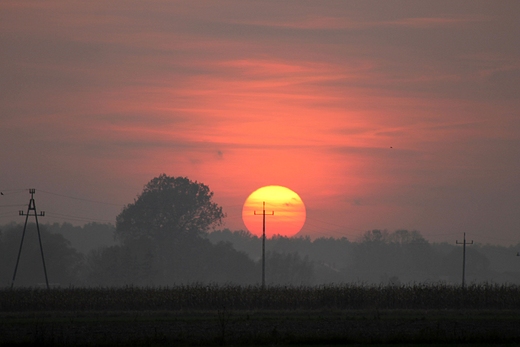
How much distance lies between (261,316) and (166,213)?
265ft

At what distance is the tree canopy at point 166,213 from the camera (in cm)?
12781

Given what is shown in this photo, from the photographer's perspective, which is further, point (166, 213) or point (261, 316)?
point (166, 213)

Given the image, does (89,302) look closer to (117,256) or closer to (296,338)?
(296,338)

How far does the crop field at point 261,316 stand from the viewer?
32844mm

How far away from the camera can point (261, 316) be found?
48.8 m

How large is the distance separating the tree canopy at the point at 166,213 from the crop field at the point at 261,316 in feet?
212

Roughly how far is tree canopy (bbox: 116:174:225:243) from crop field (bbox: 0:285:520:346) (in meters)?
64.5

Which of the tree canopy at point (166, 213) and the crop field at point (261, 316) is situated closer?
the crop field at point (261, 316)

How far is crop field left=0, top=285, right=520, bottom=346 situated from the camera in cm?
3284

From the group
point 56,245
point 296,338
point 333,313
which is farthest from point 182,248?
point 296,338

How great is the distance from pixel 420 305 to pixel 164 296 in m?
20.4

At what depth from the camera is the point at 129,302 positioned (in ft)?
195

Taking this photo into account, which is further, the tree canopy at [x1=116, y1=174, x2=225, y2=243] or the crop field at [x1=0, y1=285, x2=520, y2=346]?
the tree canopy at [x1=116, y1=174, x2=225, y2=243]

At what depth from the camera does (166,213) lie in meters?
128
